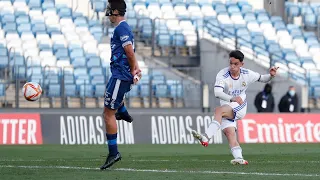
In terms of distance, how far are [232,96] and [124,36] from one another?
8.07ft

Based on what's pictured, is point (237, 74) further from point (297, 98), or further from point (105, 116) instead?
point (297, 98)

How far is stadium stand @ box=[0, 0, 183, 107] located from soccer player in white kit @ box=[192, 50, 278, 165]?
13347mm

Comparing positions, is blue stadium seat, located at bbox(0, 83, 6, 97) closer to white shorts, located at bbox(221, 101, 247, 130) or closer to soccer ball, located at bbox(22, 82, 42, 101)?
soccer ball, located at bbox(22, 82, 42, 101)

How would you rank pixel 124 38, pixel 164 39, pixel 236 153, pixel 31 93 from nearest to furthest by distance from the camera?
pixel 124 38
pixel 236 153
pixel 31 93
pixel 164 39

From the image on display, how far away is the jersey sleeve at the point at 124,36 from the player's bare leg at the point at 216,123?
2076 mm

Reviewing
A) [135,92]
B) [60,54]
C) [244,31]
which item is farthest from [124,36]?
[244,31]

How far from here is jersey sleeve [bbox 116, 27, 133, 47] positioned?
41.5 feet

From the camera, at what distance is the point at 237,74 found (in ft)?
47.4

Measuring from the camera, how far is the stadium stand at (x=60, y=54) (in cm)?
2748

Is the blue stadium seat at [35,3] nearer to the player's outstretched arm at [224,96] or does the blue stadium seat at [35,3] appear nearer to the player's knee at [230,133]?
the player's knee at [230,133]

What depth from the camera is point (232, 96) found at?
→ 14422mm

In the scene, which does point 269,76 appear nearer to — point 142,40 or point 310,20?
point 142,40

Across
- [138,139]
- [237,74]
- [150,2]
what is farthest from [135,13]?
[237,74]

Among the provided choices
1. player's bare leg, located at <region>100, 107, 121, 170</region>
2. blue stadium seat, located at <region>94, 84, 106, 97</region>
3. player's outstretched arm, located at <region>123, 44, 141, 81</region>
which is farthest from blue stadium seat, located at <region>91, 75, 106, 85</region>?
player's outstretched arm, located at <region>123, 44, 141, 81</region>
